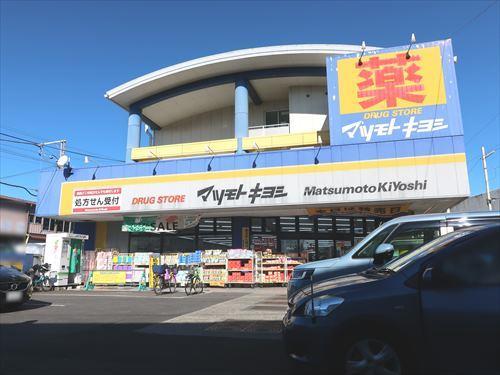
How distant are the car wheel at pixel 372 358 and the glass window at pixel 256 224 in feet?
56.3

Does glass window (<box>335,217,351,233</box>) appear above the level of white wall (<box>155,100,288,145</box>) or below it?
below

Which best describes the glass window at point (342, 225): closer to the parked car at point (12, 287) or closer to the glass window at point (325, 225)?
the glass window at point (325, 225)

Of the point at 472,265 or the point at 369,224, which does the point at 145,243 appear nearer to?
the point at 369,224

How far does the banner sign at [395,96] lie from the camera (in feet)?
62.8

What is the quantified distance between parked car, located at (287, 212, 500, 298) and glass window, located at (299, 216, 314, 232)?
533 inches

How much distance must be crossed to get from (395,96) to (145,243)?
14515 mm

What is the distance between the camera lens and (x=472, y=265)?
4238 millimetres

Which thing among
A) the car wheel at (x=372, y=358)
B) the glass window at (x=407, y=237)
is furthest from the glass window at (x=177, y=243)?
the car wheel at (x=372, y=358)

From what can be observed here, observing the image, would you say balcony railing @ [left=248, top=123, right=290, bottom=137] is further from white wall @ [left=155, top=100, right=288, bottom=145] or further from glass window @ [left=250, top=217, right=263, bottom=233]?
glass window @ [left=250, top=217, right=263, bottom=233]

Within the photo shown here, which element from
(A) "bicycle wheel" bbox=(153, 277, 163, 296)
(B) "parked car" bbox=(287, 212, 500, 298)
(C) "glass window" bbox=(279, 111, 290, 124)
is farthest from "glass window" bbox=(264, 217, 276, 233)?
(B) "parked car" bbox=(287, 212, 500, 298)

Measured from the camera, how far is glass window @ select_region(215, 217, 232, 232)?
2180 cm

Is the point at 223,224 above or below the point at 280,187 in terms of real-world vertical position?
below

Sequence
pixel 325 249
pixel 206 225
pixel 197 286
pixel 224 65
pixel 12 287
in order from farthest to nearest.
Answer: pixel 224 65
pixel 206 225
pixel 325 249
pixel 197 286
pixel 12 287

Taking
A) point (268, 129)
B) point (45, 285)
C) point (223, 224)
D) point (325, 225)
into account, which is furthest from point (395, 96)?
point (45, 285)
